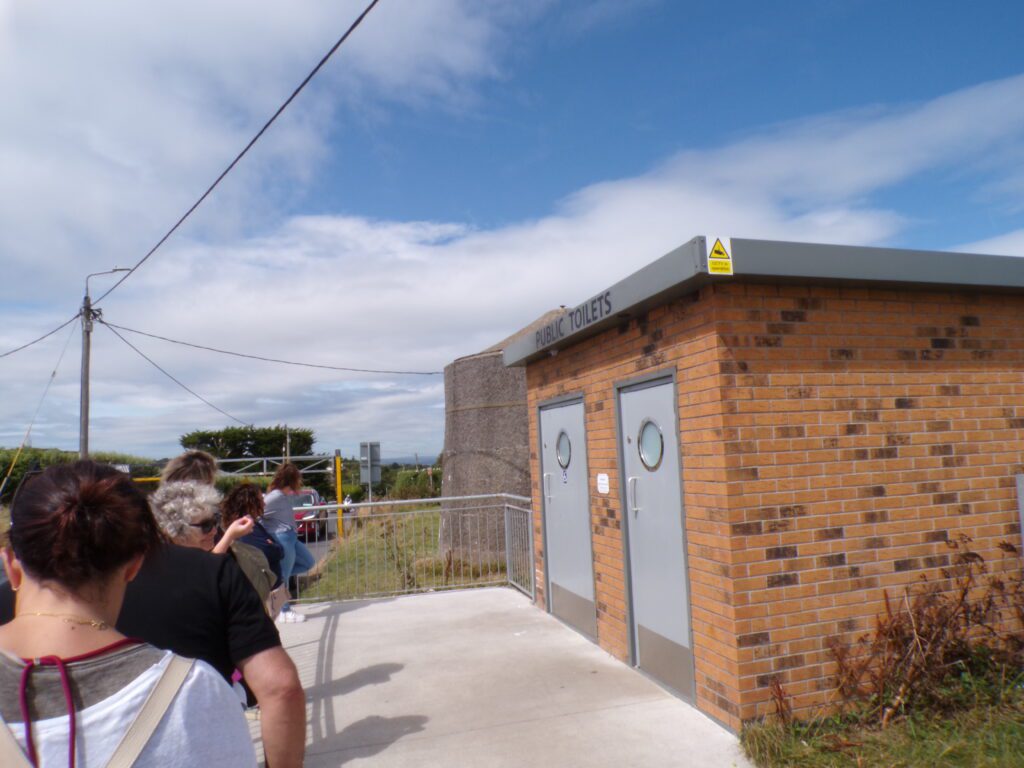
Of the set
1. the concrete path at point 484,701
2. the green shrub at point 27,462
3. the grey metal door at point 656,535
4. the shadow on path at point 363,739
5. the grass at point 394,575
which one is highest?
the green shrub at point 27,462

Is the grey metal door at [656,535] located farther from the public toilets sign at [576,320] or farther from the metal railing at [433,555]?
the metal railing at [433,555]

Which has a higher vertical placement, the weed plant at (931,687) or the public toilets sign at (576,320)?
the public toilets sign at (576,320)

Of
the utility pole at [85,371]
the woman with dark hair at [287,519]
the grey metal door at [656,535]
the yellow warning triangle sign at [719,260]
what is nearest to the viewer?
the yellow warning triangle sign at [719,260]

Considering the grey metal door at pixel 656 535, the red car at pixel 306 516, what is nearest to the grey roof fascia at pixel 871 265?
the grey metal door at pixel 656 535

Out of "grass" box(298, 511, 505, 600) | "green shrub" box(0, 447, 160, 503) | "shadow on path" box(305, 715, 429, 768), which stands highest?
"green shrub" box(0, 447, 160, 503)

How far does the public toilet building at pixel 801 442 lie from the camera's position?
4.40m

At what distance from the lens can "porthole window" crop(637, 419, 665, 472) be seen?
522 centimetres

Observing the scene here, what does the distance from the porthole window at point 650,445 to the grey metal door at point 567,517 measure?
3.53 feet

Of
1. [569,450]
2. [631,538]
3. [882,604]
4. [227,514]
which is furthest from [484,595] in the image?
[882,604]

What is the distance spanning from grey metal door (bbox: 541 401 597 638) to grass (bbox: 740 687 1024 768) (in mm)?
2427

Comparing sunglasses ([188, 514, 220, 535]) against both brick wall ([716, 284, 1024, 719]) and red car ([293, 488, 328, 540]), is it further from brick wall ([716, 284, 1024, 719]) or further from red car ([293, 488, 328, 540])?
red car ([293, 488, 328, 540])

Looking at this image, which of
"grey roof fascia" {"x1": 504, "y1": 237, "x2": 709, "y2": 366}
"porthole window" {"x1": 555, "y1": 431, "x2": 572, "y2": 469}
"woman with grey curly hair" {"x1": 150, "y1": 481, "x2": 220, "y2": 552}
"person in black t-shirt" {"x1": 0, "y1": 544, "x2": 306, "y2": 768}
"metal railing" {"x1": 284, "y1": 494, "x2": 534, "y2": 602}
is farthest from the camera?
"metal railing" {"x1": 284, "y1": 494, "x2": 534, "y2": 602}

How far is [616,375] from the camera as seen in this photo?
585cm

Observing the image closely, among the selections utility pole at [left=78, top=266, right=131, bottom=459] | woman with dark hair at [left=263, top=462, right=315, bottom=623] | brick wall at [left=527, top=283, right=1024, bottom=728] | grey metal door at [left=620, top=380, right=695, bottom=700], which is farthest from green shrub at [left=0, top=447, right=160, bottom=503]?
brick wall at [left=527, top=283, right=1024, bottom=728]
